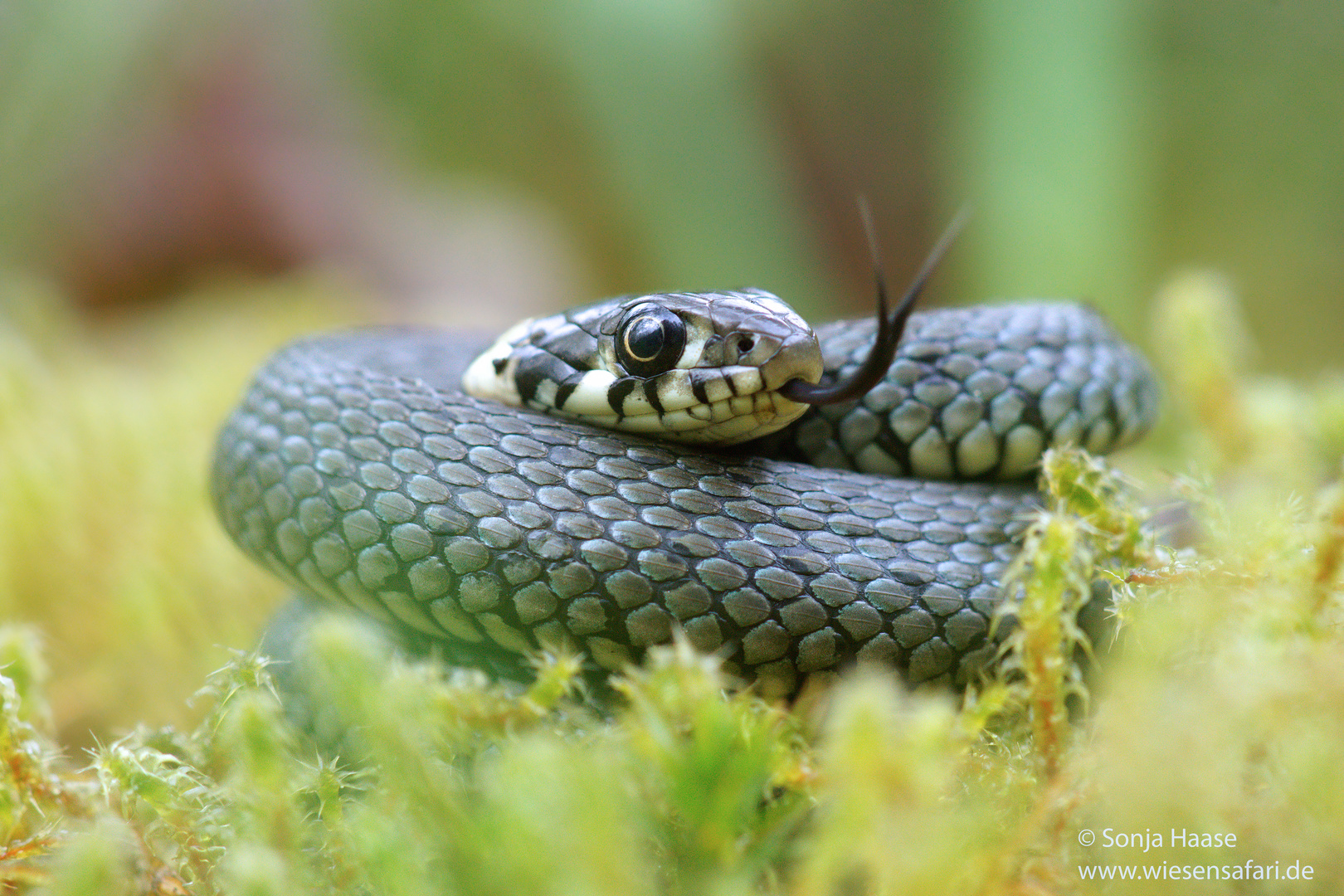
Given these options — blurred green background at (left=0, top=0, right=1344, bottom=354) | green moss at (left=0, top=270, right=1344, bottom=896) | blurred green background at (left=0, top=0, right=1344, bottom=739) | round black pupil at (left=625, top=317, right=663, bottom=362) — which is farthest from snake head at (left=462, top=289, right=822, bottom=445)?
blurred green background at (left=0, top=0, right=1344, bottom=354)

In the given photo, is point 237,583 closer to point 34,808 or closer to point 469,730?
point 34,808

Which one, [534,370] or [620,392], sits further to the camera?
[534,370]

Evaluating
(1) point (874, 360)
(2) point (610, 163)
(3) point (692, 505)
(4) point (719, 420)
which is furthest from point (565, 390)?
(2) point (610, 163)

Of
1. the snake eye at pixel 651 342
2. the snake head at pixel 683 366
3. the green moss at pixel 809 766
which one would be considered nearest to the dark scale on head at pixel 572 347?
the snake head at pixel 683 366

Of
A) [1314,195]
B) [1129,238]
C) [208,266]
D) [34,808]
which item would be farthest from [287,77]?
[1314,195]

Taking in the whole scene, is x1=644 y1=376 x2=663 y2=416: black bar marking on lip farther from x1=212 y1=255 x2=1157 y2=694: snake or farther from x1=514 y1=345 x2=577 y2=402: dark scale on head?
x1=514 y1=345 x2=577 y2=402: dark scale on head

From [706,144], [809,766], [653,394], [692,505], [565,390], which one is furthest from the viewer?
[706,144]

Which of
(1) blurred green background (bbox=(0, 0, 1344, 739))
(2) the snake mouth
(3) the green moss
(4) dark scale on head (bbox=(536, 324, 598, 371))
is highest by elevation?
(1) blurred green background (bbox=(0, 0, 1344, 739))

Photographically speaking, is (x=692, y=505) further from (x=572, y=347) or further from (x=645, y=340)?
(x=572, y=347)
